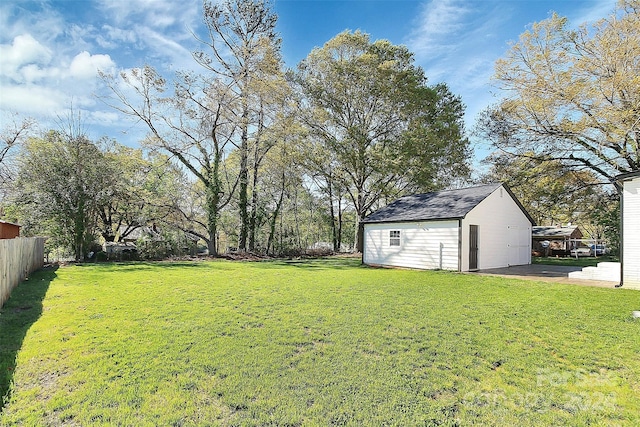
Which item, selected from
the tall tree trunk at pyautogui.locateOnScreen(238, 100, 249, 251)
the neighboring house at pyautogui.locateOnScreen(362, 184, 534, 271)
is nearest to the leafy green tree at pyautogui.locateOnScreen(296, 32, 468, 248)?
the tall tree trunk at pyautogui.locateOnScreen(238, 100, 249, 251)

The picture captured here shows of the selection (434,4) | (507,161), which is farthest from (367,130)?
(434,4)

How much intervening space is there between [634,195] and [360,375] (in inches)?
350

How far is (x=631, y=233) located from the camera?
7.98 meters

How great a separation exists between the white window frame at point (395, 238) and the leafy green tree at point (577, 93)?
25.1 feet

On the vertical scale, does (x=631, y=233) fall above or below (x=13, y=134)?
below

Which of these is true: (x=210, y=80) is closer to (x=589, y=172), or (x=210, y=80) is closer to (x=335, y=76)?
(x=335, y=76)

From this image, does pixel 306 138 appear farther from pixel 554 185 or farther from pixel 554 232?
pixel 554 232

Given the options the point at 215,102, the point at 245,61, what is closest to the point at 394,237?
the point at 215,102

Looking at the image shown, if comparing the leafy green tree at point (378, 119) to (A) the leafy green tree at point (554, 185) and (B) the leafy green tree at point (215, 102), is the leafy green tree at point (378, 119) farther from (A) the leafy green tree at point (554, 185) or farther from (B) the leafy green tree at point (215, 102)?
(B) the leafy green tree at point (215, 102)

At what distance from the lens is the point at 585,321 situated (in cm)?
508

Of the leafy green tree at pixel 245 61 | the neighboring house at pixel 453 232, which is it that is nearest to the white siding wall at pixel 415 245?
the neighboring house at pixel 453 232

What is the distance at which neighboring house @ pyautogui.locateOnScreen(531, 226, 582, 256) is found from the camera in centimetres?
2298

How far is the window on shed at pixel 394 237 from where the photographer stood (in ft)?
45.1

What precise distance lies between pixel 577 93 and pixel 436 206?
22.5 ft
